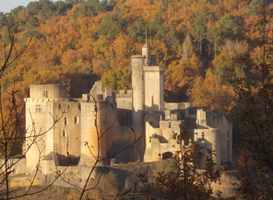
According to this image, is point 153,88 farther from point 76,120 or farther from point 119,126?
point 76,120

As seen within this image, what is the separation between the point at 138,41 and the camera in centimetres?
6325

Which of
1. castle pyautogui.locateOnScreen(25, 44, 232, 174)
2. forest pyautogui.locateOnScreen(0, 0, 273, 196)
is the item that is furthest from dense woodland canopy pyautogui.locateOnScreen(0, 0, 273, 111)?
castle pyautogui.locateOnScreen(25, 44, 232, 174)

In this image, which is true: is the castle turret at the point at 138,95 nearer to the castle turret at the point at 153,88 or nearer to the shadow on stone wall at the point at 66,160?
the castle turret at the point at 153,88

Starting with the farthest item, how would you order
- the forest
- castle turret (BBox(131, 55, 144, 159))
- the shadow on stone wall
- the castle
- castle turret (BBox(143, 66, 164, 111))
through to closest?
1. the forest
2. castle turret (BBox(143, 66, 164, 111))
3. castle turret (BBox(131, 55, 144, 159))
4. the shadow on stone wall
5. the castle

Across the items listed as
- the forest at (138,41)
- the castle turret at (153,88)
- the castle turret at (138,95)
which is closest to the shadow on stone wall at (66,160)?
the castle turret at (138,95)

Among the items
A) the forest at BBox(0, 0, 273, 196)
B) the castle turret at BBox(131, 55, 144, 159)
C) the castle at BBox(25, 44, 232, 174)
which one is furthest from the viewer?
the forest at BBox(0, 0, 273, 196)

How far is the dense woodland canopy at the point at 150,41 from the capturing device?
52.1 m

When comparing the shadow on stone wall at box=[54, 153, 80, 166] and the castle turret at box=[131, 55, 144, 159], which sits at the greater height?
the castle turret at box=[131, 55, 144, 159]

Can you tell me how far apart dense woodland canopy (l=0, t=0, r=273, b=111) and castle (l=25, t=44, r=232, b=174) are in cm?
1011

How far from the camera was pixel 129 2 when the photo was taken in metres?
83.3

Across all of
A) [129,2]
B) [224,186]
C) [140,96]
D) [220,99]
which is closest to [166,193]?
[224,186]

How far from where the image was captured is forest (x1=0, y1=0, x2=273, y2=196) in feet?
168

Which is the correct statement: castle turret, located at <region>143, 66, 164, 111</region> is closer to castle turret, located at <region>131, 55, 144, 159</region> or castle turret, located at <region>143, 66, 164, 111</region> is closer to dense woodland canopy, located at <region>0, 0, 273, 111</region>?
castle turret, located at <region>131, 55, 144, 159</region>

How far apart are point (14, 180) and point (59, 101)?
3640 mm
